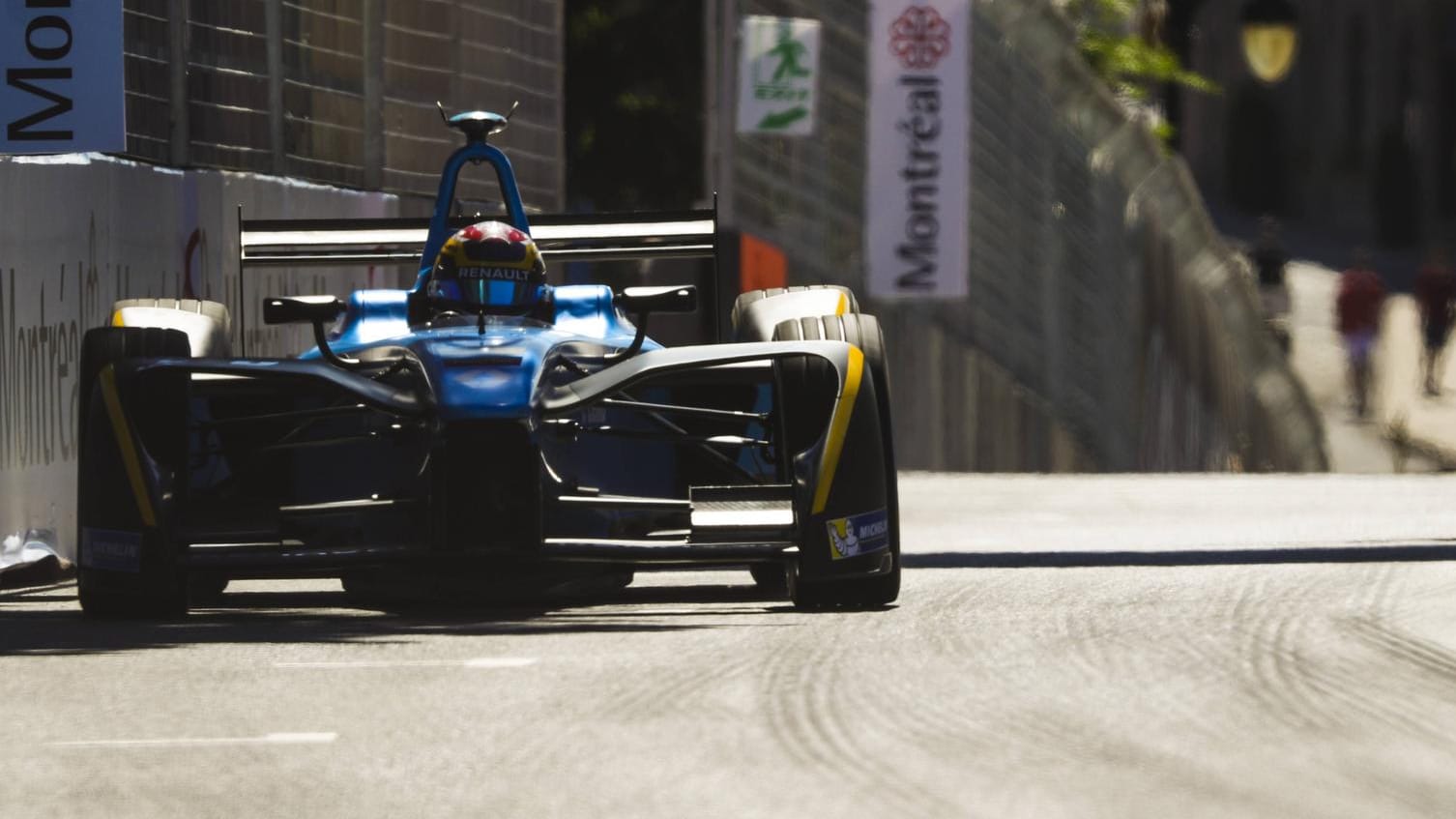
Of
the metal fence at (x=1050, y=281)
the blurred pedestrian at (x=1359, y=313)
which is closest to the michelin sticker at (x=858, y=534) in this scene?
the metal fence at (x=1050, y=281)

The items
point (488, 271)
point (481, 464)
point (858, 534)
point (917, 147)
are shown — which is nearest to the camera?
point (481, 464)

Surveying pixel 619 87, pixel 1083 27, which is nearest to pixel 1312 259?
pixel 1083 27

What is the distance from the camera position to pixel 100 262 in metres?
13.5

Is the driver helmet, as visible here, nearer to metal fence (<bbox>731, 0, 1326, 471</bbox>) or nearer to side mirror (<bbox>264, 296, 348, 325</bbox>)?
side mirror (<bbox>264, 296, 348, 325</bbox>)

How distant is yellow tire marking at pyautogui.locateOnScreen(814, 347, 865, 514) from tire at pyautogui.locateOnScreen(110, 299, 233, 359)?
2207mm

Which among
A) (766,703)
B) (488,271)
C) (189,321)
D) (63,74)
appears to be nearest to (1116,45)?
(63,74)

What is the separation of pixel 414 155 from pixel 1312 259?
40.6 meters

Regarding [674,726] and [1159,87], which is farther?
[1159,87]

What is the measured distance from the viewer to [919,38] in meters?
26.1

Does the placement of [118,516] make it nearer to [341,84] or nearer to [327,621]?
[327,621]

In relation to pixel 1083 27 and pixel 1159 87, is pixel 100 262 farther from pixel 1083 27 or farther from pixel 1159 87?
pixel 1159 87

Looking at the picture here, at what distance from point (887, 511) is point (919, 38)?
1607 centimetres

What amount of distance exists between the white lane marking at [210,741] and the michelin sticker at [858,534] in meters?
3.12

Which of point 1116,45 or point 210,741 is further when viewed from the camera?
point 1116,45
